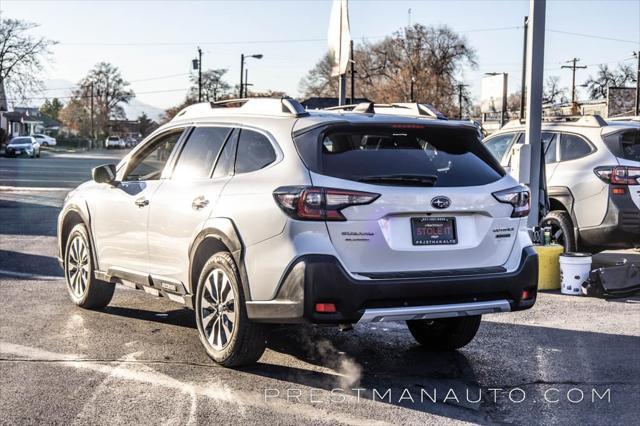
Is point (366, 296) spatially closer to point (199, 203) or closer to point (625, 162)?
point (199, 203)

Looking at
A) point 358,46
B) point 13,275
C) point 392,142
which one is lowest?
point 13,275

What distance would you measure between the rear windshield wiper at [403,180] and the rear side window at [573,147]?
218 inches

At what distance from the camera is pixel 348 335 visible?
7105 millimetres

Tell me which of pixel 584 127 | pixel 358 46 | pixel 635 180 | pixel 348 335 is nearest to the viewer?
pixel 348 335

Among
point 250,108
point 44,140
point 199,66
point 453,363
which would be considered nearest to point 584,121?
point 453,363

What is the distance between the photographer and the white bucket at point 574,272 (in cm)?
922

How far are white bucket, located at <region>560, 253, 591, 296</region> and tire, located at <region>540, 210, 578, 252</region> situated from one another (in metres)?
1.17

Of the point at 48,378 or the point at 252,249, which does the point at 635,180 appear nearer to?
the point at 252,249

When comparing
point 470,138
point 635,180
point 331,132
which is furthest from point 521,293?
point 635,180

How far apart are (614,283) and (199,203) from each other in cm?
495

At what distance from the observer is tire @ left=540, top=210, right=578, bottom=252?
412 inches

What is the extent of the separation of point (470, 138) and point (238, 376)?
2254mm

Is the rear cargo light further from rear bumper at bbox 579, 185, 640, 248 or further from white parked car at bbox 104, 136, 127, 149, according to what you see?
white parked car at bbox 104, 136, 127, 149

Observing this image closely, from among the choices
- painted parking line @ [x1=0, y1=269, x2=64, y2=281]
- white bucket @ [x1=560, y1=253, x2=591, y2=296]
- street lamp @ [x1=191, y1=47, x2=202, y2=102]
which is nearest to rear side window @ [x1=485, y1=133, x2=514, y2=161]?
white bucket @ [x1=560, y1=253, x2=591, y2=296]
